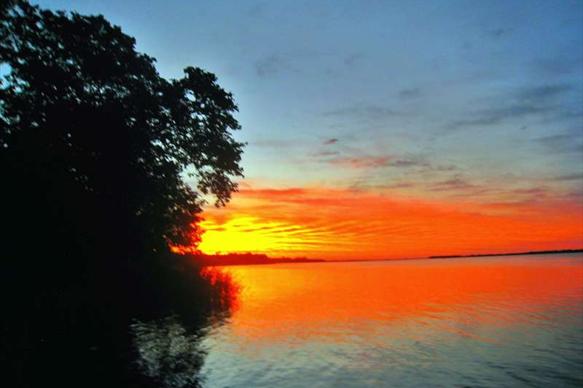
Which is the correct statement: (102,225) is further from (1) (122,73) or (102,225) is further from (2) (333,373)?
(2) (333,373)

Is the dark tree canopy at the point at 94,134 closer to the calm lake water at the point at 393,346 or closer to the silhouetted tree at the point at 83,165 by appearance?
the silhouetted tree at the point at 83,165

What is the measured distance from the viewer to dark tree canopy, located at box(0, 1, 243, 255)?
21328mm

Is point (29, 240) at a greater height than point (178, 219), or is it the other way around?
point (178, 219)

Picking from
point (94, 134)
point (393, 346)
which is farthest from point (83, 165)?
point (393, 346)

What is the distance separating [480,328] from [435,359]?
35.8 ft

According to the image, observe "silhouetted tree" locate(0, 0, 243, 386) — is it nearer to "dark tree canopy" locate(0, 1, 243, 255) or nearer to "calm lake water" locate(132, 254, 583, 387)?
"dark tree canopy" locate(0, 1, 243, 255)

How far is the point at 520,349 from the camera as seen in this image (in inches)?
930

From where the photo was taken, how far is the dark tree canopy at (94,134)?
2133 cm

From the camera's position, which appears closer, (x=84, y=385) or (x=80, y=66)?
(x=84, y=385)

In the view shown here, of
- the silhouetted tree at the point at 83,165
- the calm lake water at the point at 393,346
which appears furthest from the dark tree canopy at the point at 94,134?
the calm lake water at the point at 393,346

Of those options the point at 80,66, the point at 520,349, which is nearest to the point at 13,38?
the point at 80,66

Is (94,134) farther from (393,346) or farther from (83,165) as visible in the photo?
(393,346)

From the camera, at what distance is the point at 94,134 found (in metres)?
23.0

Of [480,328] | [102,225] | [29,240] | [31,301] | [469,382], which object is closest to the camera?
[469,382]
